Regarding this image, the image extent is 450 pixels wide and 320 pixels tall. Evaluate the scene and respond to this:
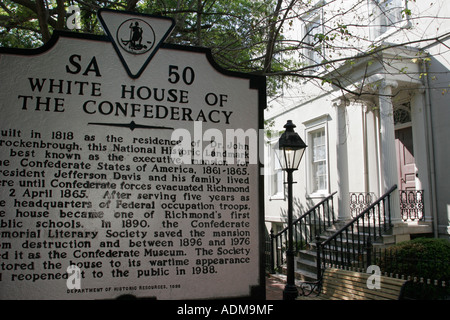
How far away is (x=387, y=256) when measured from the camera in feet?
23.1

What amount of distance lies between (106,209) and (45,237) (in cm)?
39

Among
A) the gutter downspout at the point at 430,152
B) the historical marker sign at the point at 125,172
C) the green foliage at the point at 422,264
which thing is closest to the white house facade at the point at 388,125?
the gutter downspout at the point at 430,152

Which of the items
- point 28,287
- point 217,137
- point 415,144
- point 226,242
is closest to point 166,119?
point 217,137

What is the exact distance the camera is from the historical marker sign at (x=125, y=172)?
2.16 meters

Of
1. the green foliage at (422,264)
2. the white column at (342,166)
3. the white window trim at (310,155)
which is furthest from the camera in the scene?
the white window trim at (310,155)

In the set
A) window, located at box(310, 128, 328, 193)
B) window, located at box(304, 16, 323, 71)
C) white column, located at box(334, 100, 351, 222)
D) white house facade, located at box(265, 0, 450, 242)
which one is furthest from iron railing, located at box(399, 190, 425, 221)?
window, located at box(304, 16, 323, 71)

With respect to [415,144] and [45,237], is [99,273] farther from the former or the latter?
[415,144]

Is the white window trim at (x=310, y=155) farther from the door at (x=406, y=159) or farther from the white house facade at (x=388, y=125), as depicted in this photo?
the door at (x=406, y=159)

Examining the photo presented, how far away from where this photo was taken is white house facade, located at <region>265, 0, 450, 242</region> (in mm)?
8648

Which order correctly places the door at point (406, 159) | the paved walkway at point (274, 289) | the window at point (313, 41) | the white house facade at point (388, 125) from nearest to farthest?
the window at point (313, 41), the paved walkway at point (274, 289), the white house facade at point (388, 125), the door at point (406, 159)

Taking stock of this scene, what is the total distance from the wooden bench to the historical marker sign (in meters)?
3.16

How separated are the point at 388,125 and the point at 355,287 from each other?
5.31m

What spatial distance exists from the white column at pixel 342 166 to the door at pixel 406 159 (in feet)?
5.04

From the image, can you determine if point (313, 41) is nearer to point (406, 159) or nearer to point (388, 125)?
point (388, 125)
